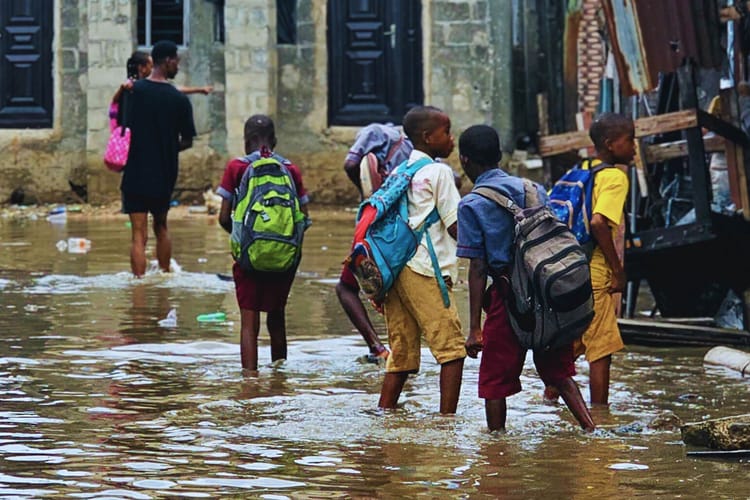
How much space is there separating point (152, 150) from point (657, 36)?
4128 millimetres

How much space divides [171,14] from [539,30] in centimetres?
477

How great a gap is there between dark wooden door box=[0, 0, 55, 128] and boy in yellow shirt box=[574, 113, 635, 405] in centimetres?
1493

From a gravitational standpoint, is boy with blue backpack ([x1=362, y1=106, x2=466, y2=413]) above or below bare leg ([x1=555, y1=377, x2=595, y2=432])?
above

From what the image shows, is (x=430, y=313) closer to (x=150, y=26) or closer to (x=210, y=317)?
(x=210, y=317)

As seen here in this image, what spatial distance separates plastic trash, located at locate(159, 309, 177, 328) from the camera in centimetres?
1052

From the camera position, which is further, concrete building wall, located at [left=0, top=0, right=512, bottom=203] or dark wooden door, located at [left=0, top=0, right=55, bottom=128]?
dark wooden door, located at [left=0, top=0, right=55, bottom=128]

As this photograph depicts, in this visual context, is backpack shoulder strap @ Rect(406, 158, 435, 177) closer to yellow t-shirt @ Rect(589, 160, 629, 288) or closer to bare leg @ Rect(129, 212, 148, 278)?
yellow t-shirt @ Rect(589, 160, 629, 288)

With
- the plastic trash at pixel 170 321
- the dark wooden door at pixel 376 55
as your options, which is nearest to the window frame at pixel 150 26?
the dark wooden door at pixel 376 55

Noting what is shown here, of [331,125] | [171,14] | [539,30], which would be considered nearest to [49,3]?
[171,14]

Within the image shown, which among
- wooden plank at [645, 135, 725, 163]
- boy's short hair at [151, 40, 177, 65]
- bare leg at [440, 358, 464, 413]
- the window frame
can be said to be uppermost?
the window frame

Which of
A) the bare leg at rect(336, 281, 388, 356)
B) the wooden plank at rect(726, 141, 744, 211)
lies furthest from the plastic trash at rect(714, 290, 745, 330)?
the bare leg at rect(336, 281, 388, 356)

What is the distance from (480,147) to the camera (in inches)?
271

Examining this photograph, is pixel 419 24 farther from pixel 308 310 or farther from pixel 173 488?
pixel 173 488

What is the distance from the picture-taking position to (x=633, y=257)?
1054 centimetres
